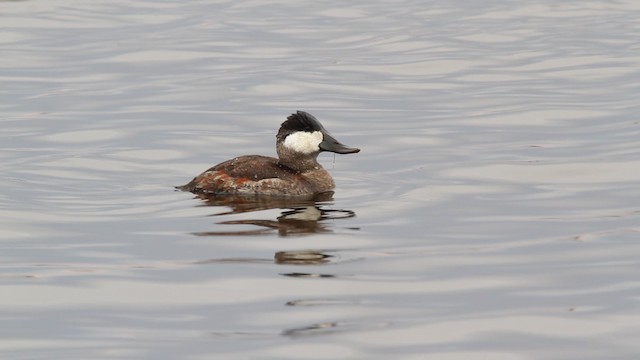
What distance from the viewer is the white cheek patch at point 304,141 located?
14906 mm

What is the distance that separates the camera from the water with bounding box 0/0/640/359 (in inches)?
362

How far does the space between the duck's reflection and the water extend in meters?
0.05

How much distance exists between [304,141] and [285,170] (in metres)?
0.36

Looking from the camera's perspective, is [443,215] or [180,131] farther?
[180,131]

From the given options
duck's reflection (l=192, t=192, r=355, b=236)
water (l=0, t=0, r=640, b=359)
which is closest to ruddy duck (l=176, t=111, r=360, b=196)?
duck's reflection (l=192, t=192, r=355, b=236)

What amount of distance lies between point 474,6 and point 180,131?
1646 centimetres

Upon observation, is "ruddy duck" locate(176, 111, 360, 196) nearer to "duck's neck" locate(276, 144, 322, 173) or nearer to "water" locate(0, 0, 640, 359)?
"duck's neck" locate(276, 144, 322, 173)

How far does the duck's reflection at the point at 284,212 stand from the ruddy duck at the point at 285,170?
0.14 meters

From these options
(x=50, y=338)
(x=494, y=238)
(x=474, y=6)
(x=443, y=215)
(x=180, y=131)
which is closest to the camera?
(x=50, y=338)

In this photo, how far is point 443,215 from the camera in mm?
12930

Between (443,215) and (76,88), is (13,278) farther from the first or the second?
(76,88)

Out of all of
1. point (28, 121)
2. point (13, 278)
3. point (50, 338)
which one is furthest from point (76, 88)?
point (50, 338)

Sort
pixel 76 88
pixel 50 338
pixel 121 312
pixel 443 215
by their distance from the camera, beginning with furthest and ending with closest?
1. pixel 76 88
2. pixel 443 215
3. pixel 121 312
4. pixel 50 338

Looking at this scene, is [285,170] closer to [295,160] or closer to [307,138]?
[295,160]
